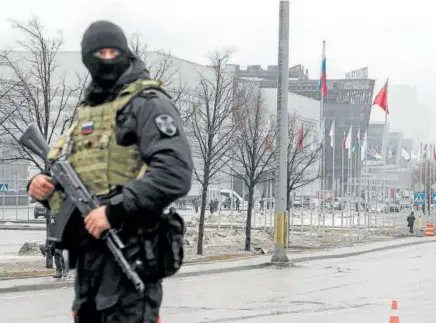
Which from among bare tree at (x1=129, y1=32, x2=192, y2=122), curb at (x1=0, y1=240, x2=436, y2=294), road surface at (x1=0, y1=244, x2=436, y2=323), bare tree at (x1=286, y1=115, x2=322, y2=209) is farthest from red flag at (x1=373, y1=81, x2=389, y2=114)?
road surface at (x1=0, y1=244, x2=436, y2=323)

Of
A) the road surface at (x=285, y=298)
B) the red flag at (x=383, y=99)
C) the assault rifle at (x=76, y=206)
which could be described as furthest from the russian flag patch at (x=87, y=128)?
the red flag at (x=383, y=99)

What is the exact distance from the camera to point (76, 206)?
4254mm

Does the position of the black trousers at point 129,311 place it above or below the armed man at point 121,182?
below

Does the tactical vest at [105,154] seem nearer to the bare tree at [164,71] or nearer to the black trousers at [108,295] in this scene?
the black trousers at [108,295]

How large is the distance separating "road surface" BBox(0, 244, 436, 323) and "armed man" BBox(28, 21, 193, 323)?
1020cm

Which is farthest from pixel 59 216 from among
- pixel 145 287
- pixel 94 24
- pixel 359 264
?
pixel 359 264

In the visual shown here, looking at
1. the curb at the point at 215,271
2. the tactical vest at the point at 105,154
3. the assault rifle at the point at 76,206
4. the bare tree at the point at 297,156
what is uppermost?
the bare tree at the point at 297,156

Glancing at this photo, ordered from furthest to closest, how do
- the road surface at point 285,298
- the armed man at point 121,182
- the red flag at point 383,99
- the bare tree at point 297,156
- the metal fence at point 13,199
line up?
the metal fence at point 13,199 → the red flag at point 383,99 → the bare tree at point 297,156 → the road surface at point 285,298 → the armed man at point 121,182

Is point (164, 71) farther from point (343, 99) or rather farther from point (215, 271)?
point (343, 99)

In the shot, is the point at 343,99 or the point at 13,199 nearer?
the point at 13,199

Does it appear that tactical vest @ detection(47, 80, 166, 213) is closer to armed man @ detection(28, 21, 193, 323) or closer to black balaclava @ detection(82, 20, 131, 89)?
armed man @ detection(28, 21, 193, 323)

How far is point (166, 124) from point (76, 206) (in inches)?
21.2

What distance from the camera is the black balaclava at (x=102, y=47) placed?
14.4 ft

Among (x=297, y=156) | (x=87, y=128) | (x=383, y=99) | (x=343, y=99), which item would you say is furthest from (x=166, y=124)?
(x=343, y=99)
